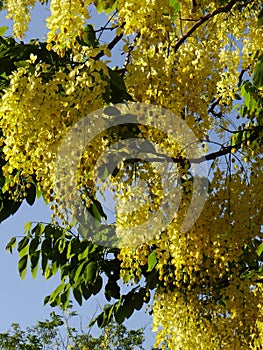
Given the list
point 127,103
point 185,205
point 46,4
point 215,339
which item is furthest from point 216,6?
point 215,339

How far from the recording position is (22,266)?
3734 millimetres

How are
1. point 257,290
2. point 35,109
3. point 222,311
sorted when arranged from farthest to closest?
point 257,290 < point 222,311 < point 35,109

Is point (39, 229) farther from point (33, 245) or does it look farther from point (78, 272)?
point (78, 272)

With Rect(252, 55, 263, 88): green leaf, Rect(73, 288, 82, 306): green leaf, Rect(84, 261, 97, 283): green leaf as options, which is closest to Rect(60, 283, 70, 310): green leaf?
Rect(73, 288, 82, 306): green leaf

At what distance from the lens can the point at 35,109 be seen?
2.40 meters

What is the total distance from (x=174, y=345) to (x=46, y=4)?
1750 millimetres

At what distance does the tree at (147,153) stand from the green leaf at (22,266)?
36 centimetres

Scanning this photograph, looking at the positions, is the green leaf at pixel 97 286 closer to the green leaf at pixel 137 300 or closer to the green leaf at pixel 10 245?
the green leaf at pixel 137 300

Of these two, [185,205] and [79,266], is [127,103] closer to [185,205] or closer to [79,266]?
[185,205]

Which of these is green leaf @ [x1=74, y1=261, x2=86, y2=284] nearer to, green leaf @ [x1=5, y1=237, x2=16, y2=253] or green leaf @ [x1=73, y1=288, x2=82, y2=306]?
green leaf @ [x1=73, y1=288, x2=82, y2=306]

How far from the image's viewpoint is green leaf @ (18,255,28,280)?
371 centimetres

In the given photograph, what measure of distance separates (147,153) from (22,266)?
1.40 metres

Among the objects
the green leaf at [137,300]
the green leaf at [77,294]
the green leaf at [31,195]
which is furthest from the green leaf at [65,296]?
the green leaf at [31,195]

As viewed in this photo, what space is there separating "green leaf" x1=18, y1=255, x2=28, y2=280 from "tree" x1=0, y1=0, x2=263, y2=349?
0.36 meters
